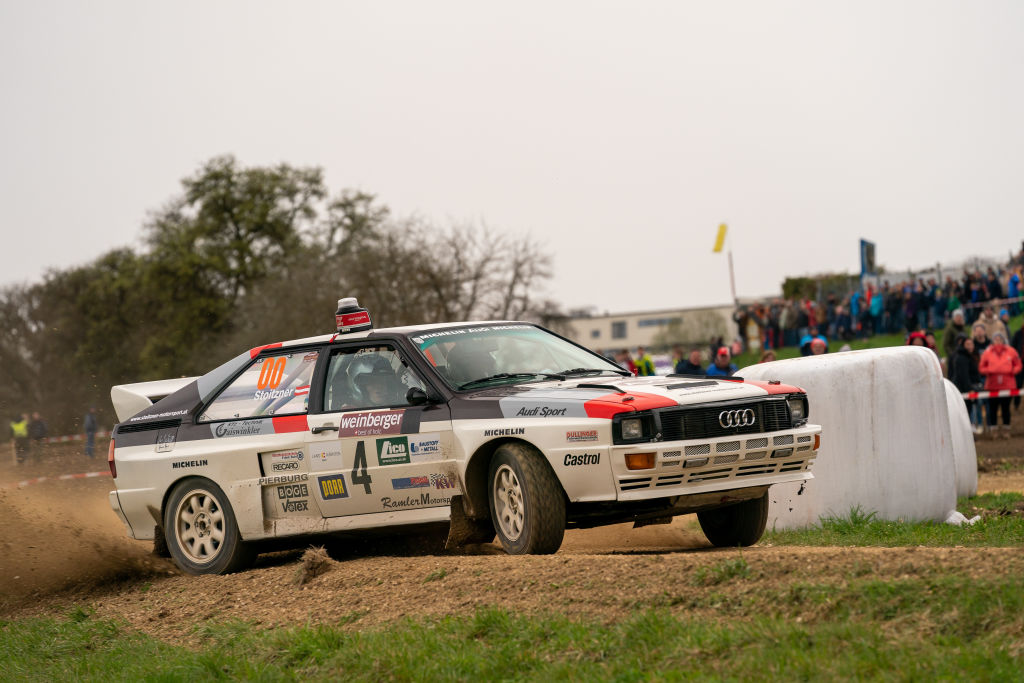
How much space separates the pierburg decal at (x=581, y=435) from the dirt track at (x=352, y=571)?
0.68 metres

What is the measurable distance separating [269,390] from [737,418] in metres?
3.53

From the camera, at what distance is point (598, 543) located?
9930 mm

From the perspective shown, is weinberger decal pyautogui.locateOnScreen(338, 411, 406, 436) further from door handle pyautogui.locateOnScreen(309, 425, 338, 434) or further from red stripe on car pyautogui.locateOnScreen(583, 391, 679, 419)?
red stripe on car pyautogui.locateOnScreen(583, 391, 679, 419)

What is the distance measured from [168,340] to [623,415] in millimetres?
54536

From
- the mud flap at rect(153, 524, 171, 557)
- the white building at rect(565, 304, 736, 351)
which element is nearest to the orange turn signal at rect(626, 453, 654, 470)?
the mud flap at rect(153, 524, 171, 557)

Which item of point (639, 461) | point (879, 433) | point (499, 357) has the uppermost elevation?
point (499, 357)

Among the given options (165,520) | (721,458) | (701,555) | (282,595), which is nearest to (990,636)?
(701,555)

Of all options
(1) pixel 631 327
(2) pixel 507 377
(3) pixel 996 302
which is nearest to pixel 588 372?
(2) pixel 507 377

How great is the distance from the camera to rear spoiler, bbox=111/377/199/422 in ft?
33.6

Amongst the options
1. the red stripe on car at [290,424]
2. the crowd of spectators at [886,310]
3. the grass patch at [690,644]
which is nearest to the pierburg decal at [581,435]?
the grass patch at [690,644]

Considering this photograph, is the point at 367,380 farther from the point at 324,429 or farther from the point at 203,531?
the point at 203,531

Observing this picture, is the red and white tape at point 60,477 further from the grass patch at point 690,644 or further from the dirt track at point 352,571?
the grass patch at point 690,644

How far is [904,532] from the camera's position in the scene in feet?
29.3

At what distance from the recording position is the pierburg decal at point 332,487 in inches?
339
